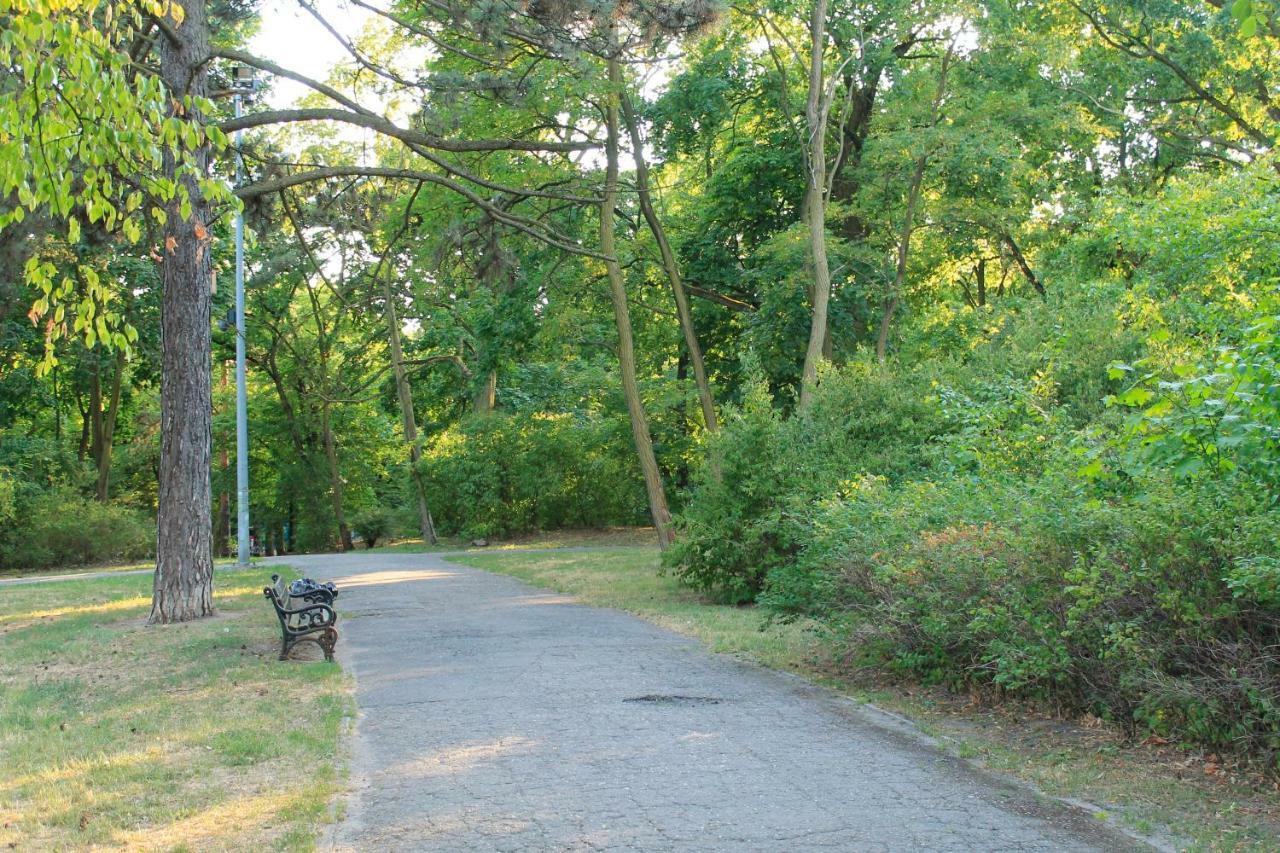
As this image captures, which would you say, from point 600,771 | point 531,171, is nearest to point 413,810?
point 600,771

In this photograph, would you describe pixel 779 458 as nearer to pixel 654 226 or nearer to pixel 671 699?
pixel 671 699

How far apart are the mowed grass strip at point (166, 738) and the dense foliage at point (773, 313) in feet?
7.75

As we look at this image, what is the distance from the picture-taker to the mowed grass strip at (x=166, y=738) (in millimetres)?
5762

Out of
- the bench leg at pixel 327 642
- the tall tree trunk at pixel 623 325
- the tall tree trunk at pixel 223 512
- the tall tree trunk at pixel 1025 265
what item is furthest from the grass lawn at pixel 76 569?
the tall tree trunk at pixel 1025 265

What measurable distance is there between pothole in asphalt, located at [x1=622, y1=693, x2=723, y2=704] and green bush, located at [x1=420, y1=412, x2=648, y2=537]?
84.7 ft

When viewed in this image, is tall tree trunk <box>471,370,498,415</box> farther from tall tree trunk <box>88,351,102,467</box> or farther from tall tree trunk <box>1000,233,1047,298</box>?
tall tree trunk <box>1000,233,1047,298</box>

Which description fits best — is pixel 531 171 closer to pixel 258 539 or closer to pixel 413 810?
pixel 413 810

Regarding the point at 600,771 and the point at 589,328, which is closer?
the point at 600,771

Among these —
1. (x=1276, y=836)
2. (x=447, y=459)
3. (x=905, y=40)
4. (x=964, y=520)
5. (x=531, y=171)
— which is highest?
(x=905, y=40)

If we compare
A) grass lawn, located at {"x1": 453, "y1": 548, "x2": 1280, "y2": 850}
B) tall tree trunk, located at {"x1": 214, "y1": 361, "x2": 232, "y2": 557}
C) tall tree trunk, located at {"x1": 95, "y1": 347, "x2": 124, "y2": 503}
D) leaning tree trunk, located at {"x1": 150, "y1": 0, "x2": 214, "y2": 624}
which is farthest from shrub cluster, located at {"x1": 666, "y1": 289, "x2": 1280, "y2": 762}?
tall tree trunk, located at {"x1": 214, "y1": 361, "x2": 232, "y2": 557}

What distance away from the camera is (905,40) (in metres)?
26.9

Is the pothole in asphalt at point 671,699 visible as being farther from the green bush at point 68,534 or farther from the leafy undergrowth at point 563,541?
the green bush at point 68,534

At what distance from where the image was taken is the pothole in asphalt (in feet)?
29.1

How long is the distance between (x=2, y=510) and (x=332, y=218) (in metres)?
19.9
